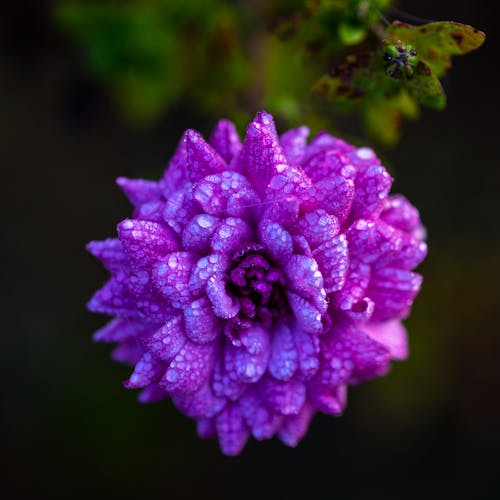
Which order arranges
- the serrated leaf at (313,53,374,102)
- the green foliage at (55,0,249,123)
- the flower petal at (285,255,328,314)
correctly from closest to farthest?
1. the flower petal at (285,255,328,314)
2. the serrated leaf at (313,53,374,102)
3. the green foliage at (55,0,249,123)

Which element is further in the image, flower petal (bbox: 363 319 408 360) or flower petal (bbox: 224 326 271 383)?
flower petal (bbox: 363 319 408 360)

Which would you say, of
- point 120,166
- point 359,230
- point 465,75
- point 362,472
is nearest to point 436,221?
Answer: point 465,75

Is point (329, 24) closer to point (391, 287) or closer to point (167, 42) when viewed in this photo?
point (391, 287)

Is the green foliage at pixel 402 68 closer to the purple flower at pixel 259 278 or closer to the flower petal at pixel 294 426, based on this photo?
the purple flower at pixel 259 278

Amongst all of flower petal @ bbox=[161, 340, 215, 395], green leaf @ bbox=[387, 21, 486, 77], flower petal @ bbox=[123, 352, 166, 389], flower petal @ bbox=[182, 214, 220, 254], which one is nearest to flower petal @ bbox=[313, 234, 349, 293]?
flower petal @ bbox=[182, 214, 220, 254]

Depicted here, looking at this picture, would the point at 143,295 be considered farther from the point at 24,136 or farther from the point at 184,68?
the point at 24,136

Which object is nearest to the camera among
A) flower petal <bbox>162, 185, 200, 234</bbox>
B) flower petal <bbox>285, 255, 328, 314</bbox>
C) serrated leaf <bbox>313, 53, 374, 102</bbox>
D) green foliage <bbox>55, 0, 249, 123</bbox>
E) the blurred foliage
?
flower petal <bbox>285, 255, 328, 314</bbox>

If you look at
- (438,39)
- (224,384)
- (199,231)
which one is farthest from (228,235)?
(438,39)

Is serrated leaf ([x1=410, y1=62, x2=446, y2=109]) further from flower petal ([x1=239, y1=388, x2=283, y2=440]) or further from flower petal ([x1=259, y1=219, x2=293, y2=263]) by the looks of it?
flower petal ([x1=239, y1=388, x2=283, y2=440])
